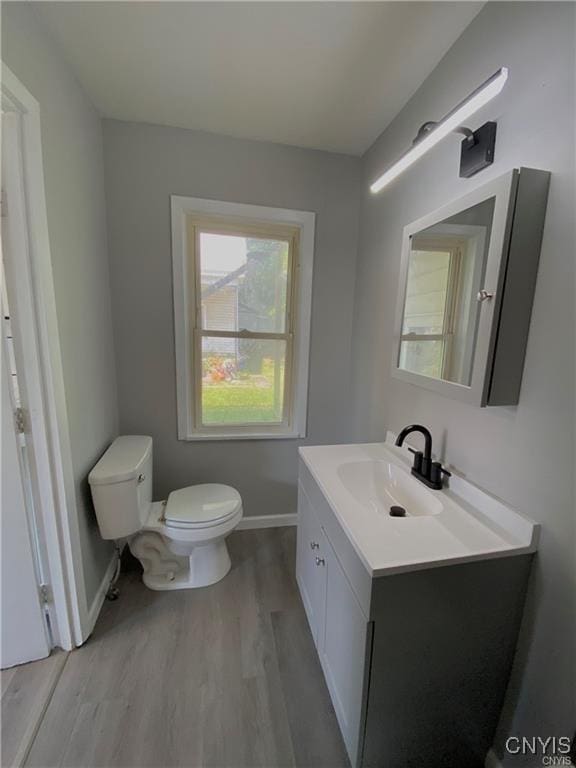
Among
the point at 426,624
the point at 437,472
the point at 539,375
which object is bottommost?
the point at 426,624

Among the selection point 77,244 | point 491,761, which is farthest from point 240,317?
point 491,761

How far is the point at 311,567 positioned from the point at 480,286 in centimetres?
126

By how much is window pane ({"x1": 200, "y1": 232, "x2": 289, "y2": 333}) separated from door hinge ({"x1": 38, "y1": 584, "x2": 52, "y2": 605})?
1.43 meters

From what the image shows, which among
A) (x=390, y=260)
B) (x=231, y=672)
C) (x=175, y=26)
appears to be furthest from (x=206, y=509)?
(x=175, y=26)

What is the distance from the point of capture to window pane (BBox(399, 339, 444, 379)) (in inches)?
47.1

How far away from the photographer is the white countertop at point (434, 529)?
846 mm

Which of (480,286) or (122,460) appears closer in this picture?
(480,286)

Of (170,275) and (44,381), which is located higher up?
(170,275)

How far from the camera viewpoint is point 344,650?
1014 mm

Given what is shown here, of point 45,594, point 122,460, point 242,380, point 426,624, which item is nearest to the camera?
point 426,624

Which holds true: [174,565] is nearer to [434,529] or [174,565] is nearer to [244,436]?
[244,436]

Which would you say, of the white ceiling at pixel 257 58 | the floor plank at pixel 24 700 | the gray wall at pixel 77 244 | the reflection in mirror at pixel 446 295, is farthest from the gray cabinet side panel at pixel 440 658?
Answer: the white ceiling at pixel 257 58

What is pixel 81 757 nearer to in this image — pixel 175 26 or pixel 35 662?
pixel 35 662

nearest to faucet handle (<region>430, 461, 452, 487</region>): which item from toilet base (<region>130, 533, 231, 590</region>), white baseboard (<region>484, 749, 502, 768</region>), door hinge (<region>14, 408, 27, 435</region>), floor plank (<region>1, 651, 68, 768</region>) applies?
white baseboard (<region>484, 749, 502, 768</region>)
